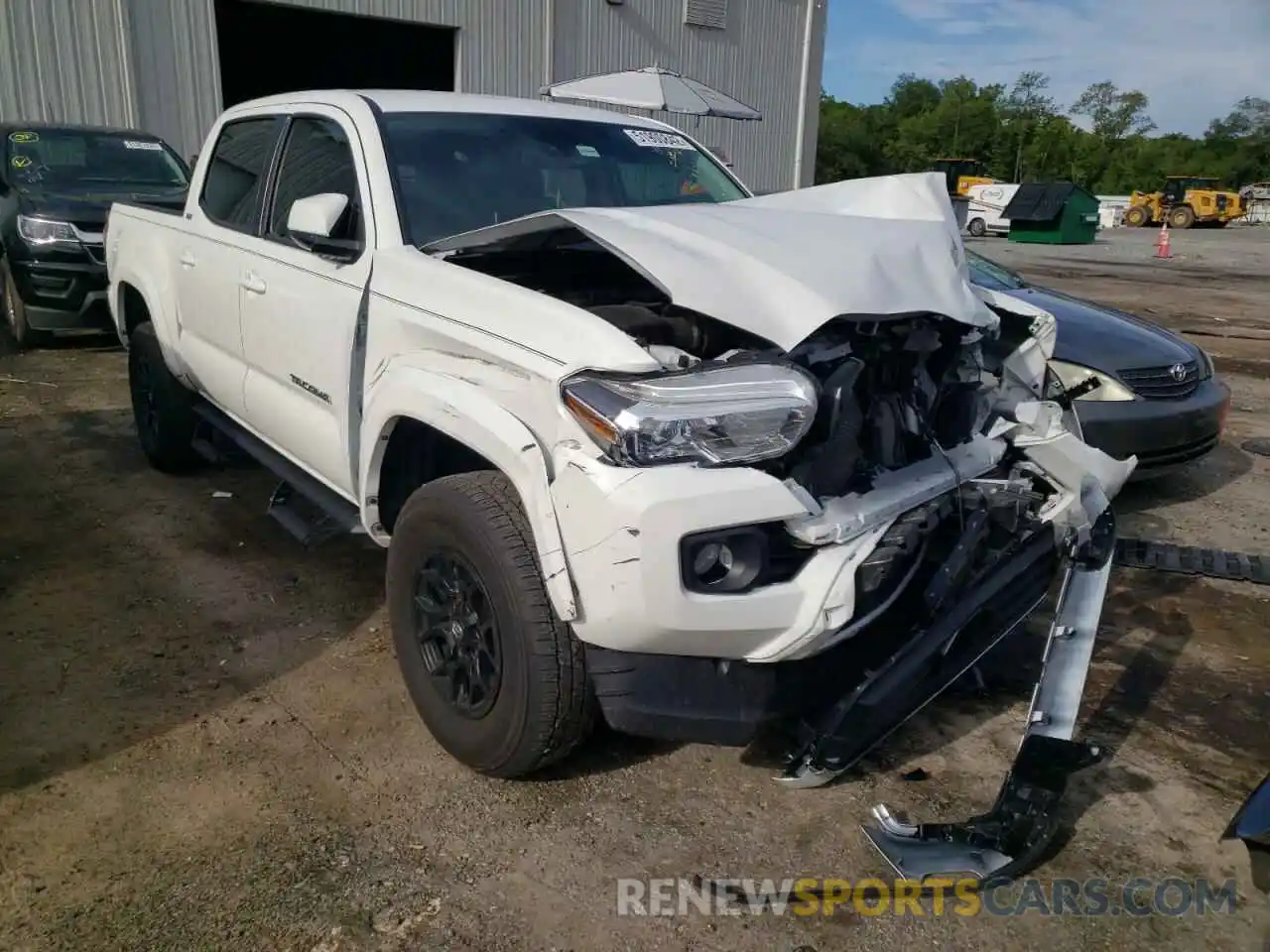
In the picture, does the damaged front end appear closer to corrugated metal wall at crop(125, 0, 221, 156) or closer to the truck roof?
the truck roof

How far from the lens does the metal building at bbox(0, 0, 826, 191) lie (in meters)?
11.8

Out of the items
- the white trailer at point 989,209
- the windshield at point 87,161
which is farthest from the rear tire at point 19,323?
the white trailer at point 989,209

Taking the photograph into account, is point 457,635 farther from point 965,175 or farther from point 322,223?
point 965,175

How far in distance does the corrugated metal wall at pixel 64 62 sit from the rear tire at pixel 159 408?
8340 mm

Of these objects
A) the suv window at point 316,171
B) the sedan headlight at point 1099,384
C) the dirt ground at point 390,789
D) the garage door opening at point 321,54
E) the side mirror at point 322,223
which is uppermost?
the garage door opening at point 321,54

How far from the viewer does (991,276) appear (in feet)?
19.8

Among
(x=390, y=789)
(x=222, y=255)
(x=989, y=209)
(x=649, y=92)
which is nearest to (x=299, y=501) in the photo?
(x=222, y=255)

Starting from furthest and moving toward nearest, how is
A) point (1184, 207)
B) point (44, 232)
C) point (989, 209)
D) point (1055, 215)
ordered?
1. point (1184, 207)
2. point (989, 209)
3. point (1055, 215)
4. point (44, 232)

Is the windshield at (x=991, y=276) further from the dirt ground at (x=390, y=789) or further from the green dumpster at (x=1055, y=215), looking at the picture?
the green dumpster at (x=1055, y=215)

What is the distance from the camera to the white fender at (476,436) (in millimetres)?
2242

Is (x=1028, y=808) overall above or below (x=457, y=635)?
below

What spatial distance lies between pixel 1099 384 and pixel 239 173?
163 inches

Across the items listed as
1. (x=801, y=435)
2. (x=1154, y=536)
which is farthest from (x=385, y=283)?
(x=1154, y=536)

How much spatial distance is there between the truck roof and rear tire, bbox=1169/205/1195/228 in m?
45.5
